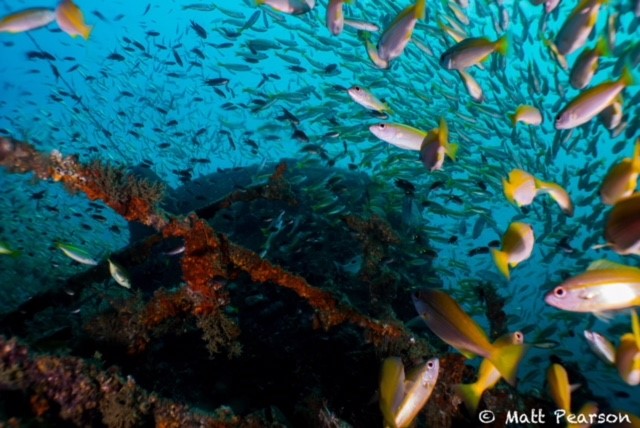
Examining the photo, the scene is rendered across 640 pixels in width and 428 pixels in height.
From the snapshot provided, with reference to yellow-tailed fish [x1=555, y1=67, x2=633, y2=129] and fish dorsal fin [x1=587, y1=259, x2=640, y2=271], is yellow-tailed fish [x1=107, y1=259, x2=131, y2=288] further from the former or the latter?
yellow-tailed fish [x1=555, y1=67, x2=633, y2=129]

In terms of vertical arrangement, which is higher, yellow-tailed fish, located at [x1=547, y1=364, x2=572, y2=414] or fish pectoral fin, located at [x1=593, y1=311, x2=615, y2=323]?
fish pectoral fin, located at [x1=593, y1=311, x2=615, y2=323]

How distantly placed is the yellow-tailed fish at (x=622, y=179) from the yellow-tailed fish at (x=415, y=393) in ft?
7.38

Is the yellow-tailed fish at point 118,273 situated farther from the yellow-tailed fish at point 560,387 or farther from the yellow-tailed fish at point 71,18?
the yellow-tailed fish at point 560,387

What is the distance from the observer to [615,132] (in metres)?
6.10

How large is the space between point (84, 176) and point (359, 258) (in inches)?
212

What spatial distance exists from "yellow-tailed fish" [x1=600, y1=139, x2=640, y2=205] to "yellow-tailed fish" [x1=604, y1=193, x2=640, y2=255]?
0.86 metres

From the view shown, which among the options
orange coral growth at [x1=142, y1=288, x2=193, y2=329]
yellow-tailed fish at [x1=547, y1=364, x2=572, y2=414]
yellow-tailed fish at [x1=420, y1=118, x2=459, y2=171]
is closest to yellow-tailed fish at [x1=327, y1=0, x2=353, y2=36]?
yellow-tailed fish at [x1=420, y1=118, x2=459, y2=171]

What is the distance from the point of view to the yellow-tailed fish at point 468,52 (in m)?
4.49

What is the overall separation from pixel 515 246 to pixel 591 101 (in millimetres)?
1674

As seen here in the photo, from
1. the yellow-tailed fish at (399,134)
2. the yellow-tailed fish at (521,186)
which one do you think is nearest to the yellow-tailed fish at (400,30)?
the yellow-tailed fish at (399,134)

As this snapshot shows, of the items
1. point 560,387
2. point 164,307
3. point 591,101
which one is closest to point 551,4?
point 591,101

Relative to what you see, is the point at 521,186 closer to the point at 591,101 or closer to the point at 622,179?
the point at 622,179

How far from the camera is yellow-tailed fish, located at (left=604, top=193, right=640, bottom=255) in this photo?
7.94 feet

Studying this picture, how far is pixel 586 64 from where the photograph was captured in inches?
171
